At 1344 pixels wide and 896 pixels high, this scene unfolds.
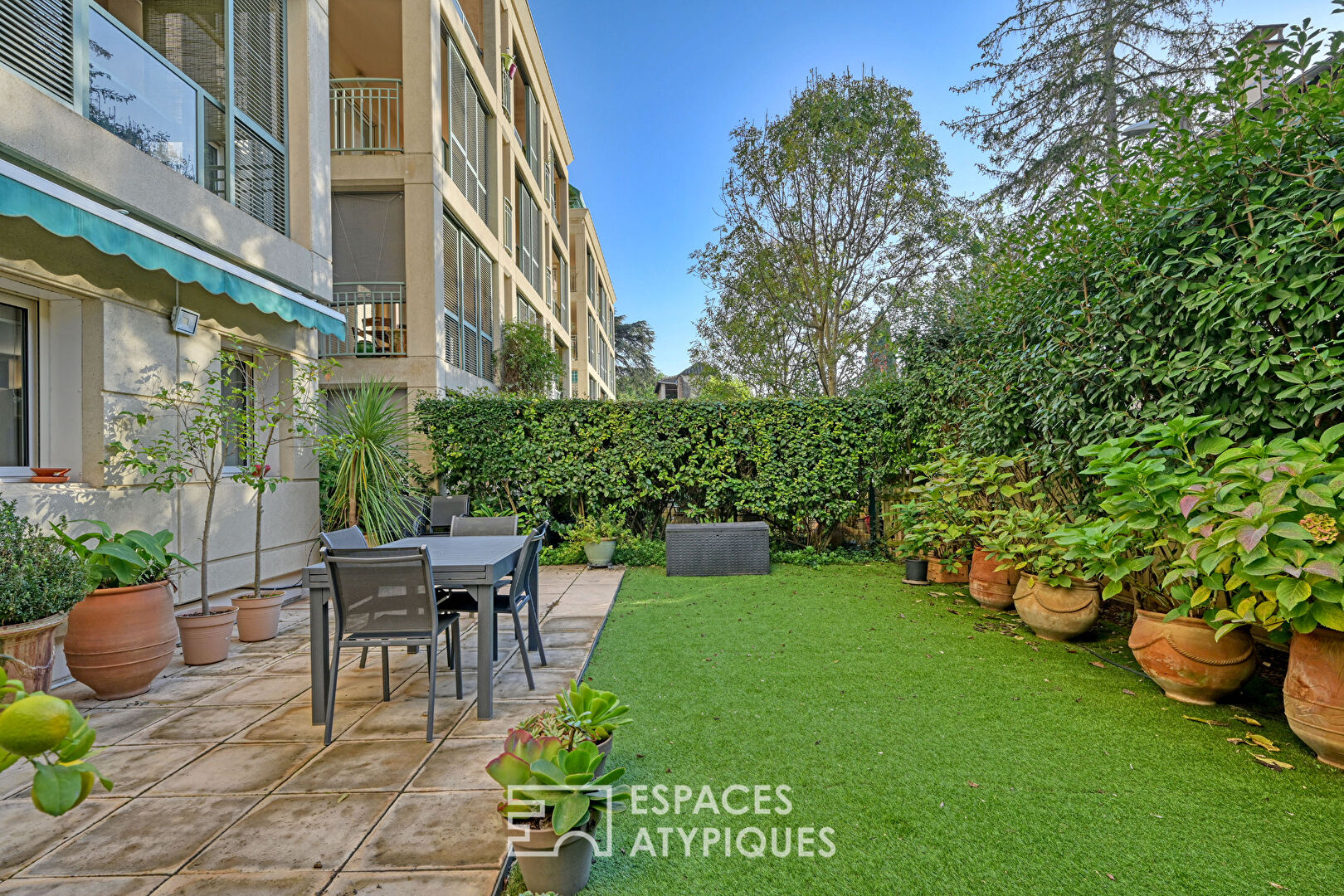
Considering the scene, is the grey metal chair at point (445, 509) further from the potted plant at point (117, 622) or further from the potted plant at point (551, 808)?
the potted plant at point (551, 808)

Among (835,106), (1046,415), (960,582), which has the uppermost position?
(835,106)

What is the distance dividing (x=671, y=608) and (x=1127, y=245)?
4159mm

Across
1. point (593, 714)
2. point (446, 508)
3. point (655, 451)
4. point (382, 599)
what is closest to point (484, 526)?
point (382, 599)

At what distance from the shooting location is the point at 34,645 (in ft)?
9.84

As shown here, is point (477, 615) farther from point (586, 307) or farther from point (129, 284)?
point (586, 307)

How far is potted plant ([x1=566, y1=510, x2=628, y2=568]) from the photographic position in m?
7.66

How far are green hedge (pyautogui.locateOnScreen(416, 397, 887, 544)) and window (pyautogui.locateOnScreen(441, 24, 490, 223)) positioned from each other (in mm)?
4080

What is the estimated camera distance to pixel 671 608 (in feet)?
18.3

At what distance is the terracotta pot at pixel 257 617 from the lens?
15.2 feet

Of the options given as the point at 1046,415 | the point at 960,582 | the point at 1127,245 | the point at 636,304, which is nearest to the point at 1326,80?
the point at 1127,245

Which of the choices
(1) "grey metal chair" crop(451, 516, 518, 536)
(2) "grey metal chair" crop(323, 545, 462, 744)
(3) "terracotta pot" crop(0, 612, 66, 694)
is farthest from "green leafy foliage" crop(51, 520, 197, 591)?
(1) "grey metal chair" crop(451, 516, 518, 536)

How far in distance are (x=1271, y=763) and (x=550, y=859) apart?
2926mm

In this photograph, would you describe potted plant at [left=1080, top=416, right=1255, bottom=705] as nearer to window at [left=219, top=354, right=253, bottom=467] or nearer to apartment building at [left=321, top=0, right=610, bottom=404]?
window at [left=219, top=354, right=253, bottom=467]

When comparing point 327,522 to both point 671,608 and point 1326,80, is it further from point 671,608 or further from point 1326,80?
point 1326,80
